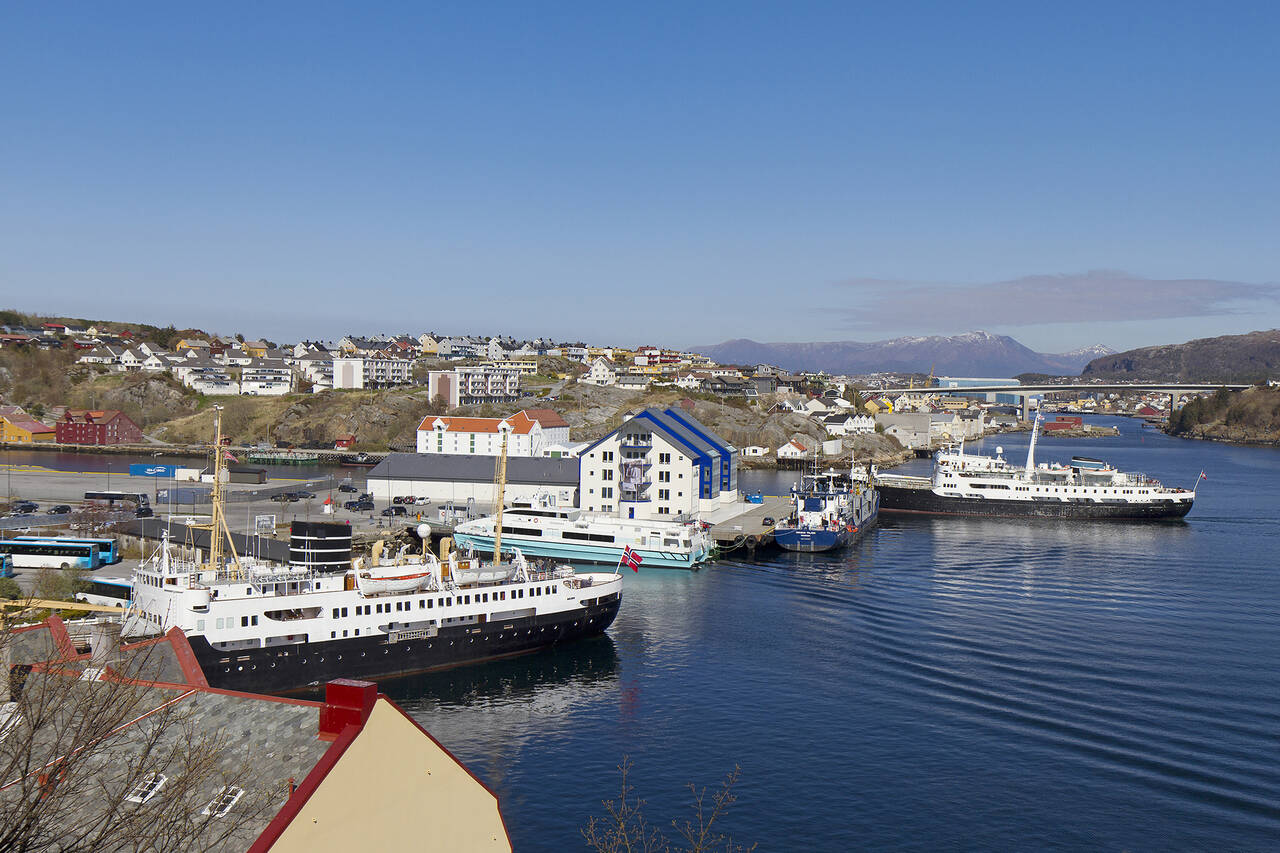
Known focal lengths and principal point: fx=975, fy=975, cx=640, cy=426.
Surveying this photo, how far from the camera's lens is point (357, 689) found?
11.2 meters

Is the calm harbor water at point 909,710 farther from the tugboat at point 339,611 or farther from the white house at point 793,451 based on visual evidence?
the white house at point 793,451

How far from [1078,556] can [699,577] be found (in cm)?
2085

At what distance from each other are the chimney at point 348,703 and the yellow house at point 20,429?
105 meters

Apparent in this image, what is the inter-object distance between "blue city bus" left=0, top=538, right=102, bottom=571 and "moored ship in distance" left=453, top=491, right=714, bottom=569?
51.6 ft

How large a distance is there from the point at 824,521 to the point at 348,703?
41.7 m

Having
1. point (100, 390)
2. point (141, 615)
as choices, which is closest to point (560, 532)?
point (141, 615)

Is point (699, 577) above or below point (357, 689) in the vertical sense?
below

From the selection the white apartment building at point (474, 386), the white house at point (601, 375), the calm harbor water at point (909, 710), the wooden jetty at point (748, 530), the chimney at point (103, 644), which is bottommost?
the calm harbor water at point (909, 710)

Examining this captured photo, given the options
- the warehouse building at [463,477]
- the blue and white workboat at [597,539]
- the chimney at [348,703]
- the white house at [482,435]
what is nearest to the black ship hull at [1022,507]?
the warehouse building at [463,477]

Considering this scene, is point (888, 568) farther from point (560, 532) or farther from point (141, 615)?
point (141, 615)

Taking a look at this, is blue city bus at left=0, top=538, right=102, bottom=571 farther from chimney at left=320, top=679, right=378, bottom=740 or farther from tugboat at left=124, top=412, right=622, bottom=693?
chimney at left=320, top=679, right=378, bottom=740

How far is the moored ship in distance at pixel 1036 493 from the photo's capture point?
64.9 m

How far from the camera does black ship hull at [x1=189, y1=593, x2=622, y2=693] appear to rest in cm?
2581

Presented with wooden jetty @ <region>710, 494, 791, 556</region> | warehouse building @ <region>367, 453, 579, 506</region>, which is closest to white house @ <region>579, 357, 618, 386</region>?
warehouse building @ <region>367, 453, 579, 506</region>
